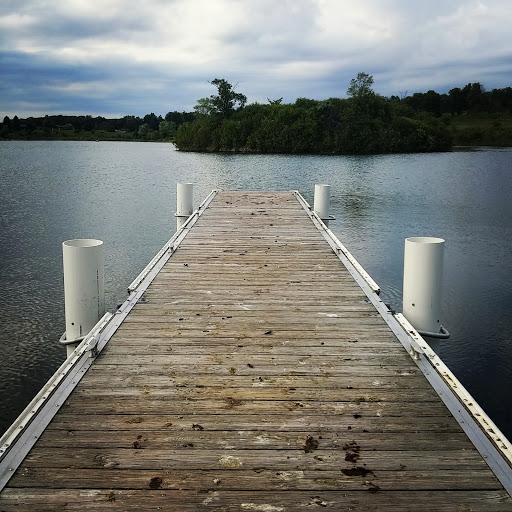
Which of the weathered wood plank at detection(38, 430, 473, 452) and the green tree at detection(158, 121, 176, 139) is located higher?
the green tree at detection(158, 121, 176, 139)

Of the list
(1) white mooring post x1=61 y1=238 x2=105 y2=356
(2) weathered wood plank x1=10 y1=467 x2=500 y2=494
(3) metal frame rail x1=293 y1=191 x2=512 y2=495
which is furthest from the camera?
(1) white mooring post x1=61 y1=238 x2=105 y2=356

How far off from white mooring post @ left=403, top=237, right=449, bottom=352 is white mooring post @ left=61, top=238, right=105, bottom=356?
Answer: 91.3 inches

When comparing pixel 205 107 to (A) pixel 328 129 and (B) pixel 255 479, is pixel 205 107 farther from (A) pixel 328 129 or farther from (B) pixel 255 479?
(B) pixel 255 479

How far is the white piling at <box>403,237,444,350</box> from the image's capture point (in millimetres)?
4305

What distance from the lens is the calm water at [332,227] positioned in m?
6.51

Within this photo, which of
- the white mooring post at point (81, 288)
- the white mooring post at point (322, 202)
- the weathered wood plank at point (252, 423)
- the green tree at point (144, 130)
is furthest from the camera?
the green tree at point (144, 130)

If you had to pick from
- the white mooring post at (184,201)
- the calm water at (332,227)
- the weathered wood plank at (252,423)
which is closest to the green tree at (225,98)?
the calm water at (332,227)

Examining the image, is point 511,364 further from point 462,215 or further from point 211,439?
point 462,215

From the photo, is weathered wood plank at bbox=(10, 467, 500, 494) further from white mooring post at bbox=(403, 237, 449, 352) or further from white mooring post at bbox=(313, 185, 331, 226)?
white mooring post at bbox=(313, 185, 331, 226)

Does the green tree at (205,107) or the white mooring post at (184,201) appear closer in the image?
the white mooring post at (184,201)

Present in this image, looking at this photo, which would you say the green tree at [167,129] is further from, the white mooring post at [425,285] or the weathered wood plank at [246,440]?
the weathered wood plank at [246,440]

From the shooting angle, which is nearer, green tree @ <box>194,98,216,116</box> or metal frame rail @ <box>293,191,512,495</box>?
metal frame rail @ <box>293,191,512,495</box>

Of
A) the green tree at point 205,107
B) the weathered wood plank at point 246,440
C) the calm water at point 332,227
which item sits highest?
the green tree at point 205,107

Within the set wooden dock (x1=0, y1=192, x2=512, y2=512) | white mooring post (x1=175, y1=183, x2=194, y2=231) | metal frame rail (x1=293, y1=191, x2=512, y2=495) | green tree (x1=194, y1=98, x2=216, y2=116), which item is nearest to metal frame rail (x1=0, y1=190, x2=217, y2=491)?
wooden dock (x1=0, y1=192, x2=512, y2=512)
